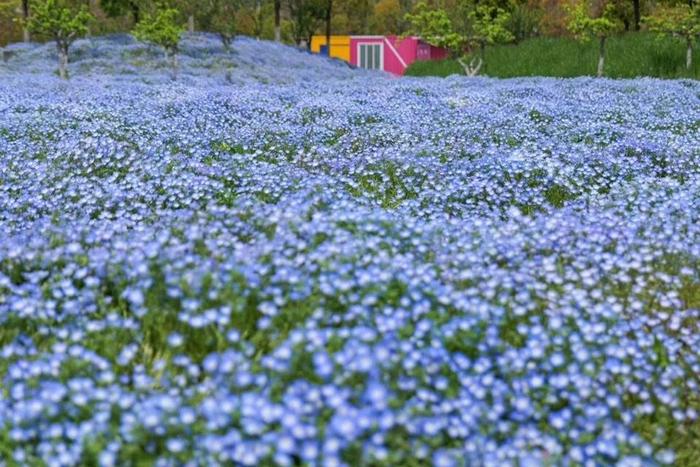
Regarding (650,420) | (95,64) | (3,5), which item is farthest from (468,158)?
(3,5)

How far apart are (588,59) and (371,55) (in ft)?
97.6

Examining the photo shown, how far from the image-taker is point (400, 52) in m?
54.9

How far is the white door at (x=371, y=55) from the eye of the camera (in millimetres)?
55562

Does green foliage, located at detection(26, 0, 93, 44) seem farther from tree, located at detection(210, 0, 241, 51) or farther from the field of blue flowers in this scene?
the field of blue flowers

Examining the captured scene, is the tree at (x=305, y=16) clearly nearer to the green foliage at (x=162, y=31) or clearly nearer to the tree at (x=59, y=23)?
the green foliage at (x=162, y=31)

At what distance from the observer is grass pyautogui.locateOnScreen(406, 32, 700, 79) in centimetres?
2500

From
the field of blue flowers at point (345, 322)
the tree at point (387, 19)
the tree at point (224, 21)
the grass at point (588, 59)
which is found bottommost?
the field of blue flowers at point (345, 322)

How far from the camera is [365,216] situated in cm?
473

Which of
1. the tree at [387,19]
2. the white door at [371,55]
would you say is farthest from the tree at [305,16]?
the tree at [387,19]

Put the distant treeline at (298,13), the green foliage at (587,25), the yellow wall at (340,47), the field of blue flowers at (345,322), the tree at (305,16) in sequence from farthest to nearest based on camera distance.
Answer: the yellow wall at (340,47), the tree at (305,16), the distant treeline at (298,13), the green foliage at (587,25), the field of blue flowers at (345,322)

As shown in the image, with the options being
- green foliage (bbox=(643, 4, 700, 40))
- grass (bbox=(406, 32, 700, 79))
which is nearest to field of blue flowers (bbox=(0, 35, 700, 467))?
green foliage (bbox=(643, 4, 700, 40))

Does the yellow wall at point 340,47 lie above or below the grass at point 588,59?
above

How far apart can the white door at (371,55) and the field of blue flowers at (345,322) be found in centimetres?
5014

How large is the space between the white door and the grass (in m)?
17.1
